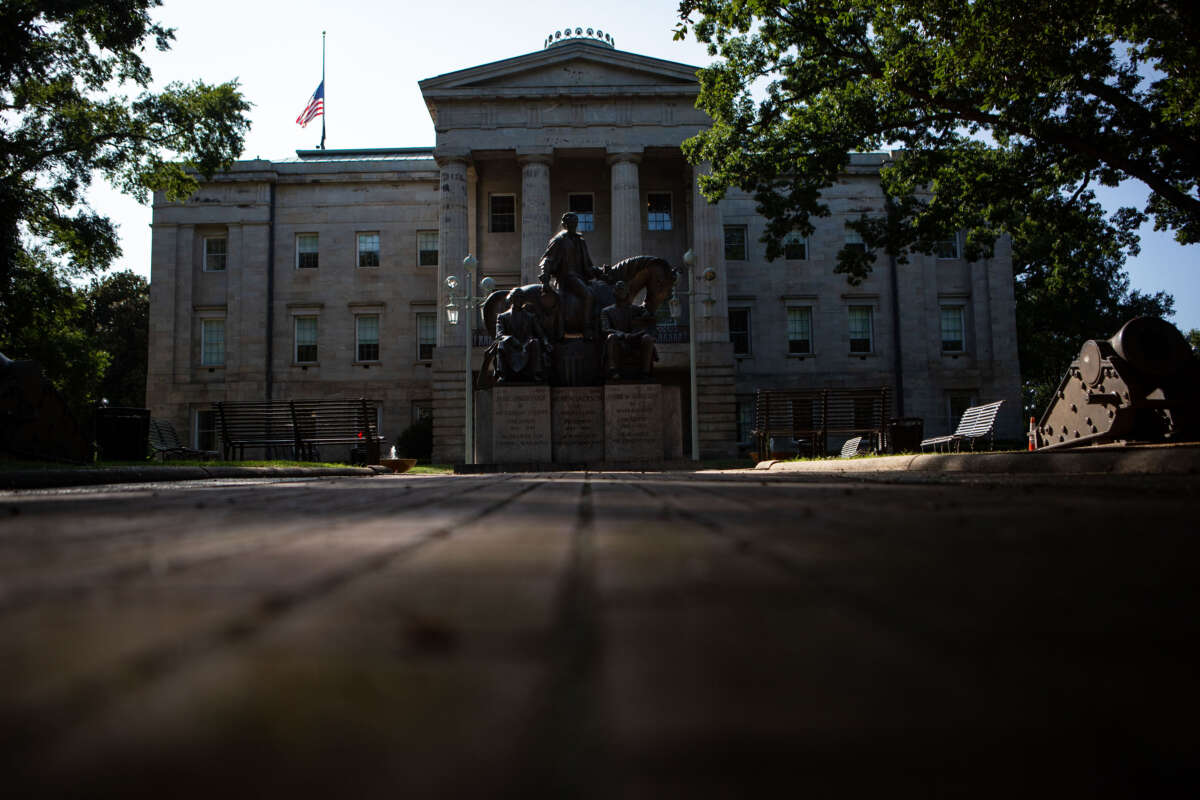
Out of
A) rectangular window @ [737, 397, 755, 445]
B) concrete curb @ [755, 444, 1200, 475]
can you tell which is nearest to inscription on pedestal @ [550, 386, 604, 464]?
concrete curb @ [755, 444, 1200, 475]

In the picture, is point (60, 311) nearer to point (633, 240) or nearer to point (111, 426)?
point (111, 426)

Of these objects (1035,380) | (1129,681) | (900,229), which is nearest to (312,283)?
(900,229)

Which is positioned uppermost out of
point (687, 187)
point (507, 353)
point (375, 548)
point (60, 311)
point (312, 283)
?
point (687, 187)

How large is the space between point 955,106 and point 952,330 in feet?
93.7

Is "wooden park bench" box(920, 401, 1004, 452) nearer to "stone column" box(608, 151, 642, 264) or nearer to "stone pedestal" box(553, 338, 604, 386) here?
"stone pedestal" box(553, 338, 604, 386)

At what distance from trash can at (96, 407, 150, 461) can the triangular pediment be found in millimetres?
23774

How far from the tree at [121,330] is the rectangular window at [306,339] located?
10120 millimetres

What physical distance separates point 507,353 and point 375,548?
12755mm

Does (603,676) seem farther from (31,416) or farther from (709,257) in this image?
(709,257)

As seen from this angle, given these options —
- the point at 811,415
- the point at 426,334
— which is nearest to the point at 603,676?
the point at 811,415

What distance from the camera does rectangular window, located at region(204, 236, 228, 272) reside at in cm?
3988

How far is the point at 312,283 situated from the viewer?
129 feet

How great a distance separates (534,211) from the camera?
33750 mm

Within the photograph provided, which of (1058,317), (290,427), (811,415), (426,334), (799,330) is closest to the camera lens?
(811,415)
